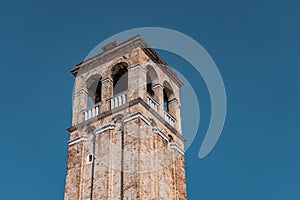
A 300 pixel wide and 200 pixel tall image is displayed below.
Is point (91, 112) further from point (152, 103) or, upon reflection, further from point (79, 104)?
point (152, 103)

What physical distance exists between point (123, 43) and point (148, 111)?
16.0 ft

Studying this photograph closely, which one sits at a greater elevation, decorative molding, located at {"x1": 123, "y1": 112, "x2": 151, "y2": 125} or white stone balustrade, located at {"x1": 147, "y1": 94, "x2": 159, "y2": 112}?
white stone balustrade, located at {"x1": 147, "y1": 94, "x2": 159, "y2": 112}

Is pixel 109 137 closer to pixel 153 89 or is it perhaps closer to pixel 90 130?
pixel 90 130

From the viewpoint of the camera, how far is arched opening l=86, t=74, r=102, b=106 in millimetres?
29239

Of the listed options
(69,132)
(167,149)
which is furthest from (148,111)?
(69,132)

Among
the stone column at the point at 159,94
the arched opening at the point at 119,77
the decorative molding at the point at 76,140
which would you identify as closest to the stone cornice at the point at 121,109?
the decorative molding at the point at 76,140

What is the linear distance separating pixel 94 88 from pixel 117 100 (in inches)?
138

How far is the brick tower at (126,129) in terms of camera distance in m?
23.7

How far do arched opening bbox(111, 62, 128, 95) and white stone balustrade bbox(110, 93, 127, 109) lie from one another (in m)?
2.14

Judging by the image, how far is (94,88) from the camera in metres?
29.7

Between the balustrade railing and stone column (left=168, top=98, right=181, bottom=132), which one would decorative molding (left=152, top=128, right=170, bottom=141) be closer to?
stone column (left=168, top=98, right=181, bottom=132)

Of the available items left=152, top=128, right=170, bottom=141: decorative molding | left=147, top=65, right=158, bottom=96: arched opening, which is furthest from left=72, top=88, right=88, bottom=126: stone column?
left=152, top=128, right=170, bottom=141: decorative molding

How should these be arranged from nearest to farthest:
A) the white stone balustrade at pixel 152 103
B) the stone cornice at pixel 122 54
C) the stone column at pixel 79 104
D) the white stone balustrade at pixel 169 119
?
the white stone balustrade at pixel 152 103
the stone column at pixel 79 104
the white stone balustrade at pixel 169 119
the stone cornice at pixel 122 54

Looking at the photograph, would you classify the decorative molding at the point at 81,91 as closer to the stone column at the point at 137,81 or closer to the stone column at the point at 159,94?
the stone column at the point at 137,81
